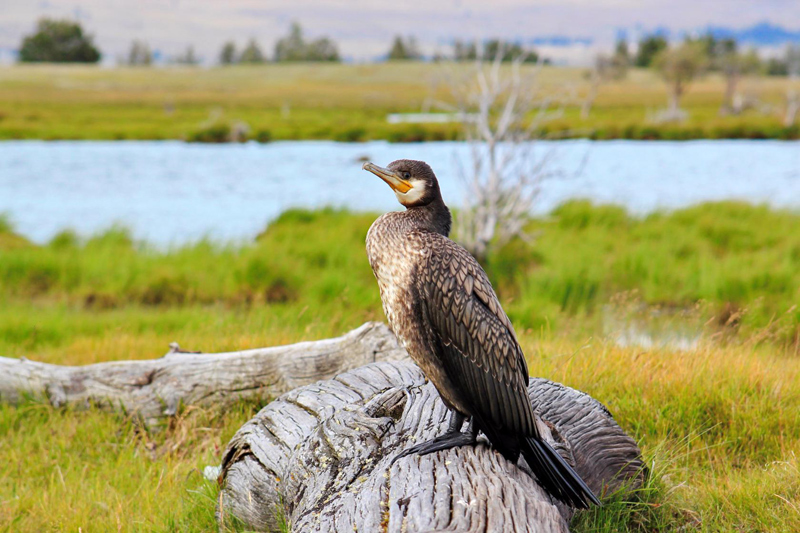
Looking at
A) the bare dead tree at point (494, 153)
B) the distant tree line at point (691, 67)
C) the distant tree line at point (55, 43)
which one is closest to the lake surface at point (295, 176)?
the bare dead tree at point (494, 153)

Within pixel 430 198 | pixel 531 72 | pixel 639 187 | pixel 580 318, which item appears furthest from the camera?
pixel 639 187

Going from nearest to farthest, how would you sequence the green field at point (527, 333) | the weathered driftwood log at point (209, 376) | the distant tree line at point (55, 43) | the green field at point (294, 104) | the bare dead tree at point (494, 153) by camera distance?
the green field at point (527, 333), the weathered driftwood log at point (209, 376), the bare dead tree at point (494, 153), the green field at point (294, 104), the distant tree line at point (55, 43)

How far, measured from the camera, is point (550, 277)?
9.07 m

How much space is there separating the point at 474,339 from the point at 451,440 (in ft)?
1.48

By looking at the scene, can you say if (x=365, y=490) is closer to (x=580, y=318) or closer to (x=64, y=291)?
(x=580, y=318)

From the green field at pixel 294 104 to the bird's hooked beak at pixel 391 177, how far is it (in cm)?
554

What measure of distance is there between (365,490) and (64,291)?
27.1ft

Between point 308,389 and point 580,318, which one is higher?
point 308,389

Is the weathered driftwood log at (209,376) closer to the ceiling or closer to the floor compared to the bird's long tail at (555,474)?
closer to the floor

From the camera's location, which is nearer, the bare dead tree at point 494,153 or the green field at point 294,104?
the bare dead tree at point 494,153

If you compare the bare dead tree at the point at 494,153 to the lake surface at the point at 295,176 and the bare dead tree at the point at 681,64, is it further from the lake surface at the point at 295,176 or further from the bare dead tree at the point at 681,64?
the bare dead tree at the point at 681,64

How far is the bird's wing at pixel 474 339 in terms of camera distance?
2609 millimetres

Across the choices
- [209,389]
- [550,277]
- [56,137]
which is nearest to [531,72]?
[550,277]

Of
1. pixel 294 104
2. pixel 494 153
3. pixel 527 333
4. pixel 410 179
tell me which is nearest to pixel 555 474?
pixel 410 179
